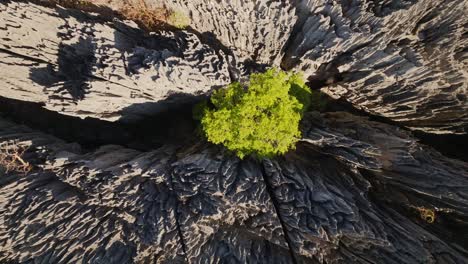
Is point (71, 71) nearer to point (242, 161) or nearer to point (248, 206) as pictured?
point (242, 161)

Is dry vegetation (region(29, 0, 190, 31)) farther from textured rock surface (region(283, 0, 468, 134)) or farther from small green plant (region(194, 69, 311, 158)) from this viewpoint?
textured rock surface (region(283, 0, 468, 134))

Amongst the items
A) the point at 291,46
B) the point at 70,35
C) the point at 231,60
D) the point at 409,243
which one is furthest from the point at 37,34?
the point at 409,243

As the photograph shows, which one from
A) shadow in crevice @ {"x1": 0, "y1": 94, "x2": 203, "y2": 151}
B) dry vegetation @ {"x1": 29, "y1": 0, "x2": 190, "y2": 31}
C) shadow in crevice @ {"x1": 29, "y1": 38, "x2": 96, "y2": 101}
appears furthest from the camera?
shadow in crevice @ {"x1": 0, "y1": 94, "x2": 203, "y2": 151}

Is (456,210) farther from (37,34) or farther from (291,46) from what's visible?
(37,34)

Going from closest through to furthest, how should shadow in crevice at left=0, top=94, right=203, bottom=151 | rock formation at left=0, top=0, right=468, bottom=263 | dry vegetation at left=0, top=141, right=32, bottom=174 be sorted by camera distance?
rock formation at left=0, top=0, right=468, bottom=263 → dry vegetation at left=0, top=141, right=32, bottom=174 → shadow in crevice at left=0, top=94, right=203, bottom=151

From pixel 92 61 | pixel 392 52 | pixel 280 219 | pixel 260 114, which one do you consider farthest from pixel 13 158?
pixel 392 52

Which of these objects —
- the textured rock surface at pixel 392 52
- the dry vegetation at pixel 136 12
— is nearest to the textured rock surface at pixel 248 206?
the textured rock surface at pixel 392 52

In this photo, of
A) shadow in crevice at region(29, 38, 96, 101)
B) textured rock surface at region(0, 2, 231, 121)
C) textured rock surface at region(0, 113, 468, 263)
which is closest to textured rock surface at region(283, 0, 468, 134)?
textured rock surface at region(0, 113, 468, 263)
